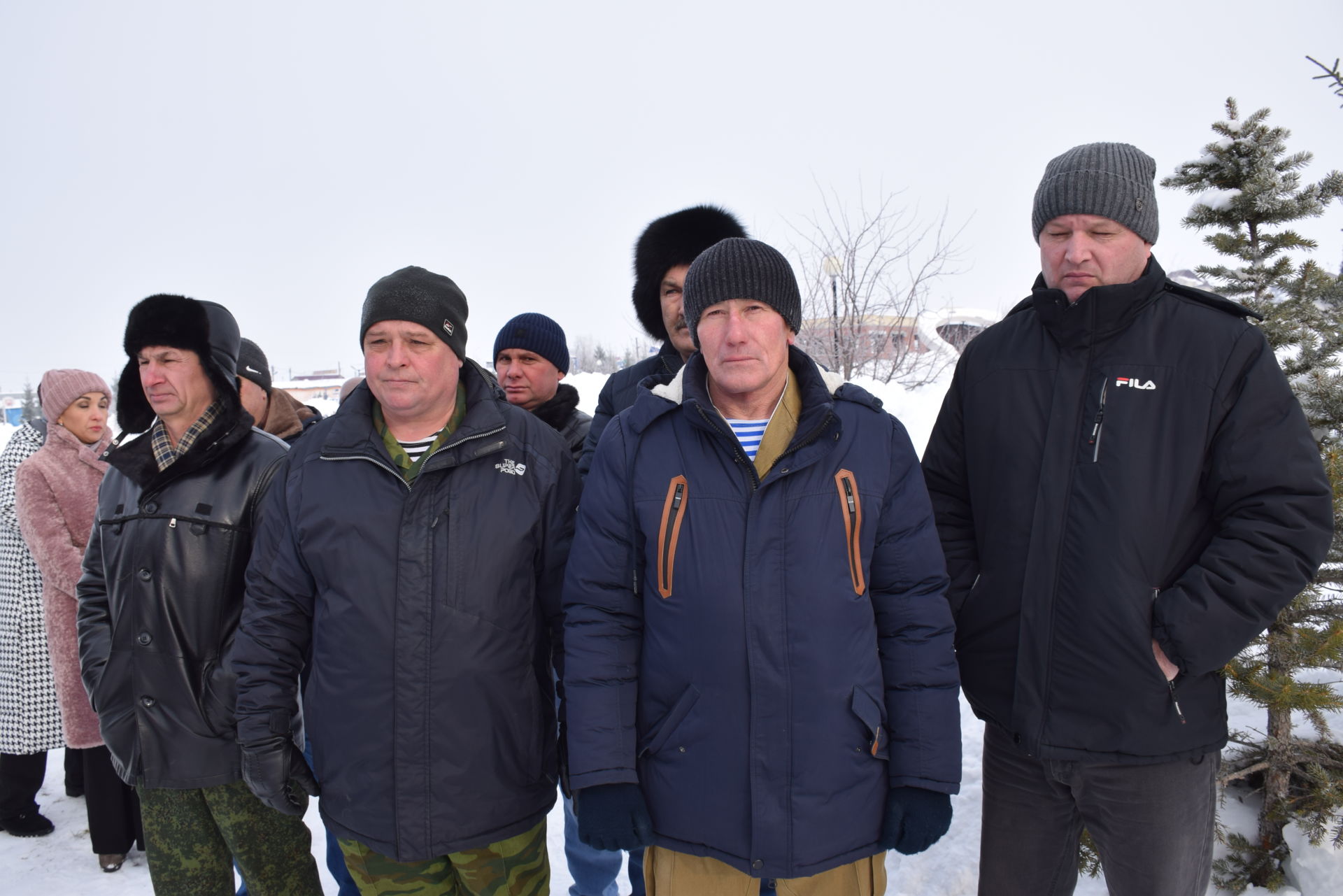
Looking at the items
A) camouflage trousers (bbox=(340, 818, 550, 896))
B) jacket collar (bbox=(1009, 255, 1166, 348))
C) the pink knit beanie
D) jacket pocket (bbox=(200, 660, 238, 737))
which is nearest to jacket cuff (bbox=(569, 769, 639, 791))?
camouflage trousers (bbox=(340, 818, 550, 896))

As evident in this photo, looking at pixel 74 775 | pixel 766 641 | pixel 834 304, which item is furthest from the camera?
pixel 834 304

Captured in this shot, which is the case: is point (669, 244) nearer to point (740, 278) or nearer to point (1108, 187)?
point (740, 278)

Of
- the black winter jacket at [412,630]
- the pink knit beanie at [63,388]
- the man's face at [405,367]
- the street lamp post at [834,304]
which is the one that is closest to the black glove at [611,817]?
the black winter jacket at [412,630]

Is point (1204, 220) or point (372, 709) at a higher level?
point (1204, 220)

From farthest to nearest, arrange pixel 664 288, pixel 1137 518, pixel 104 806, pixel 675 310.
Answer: pixel 104 806 < pixel 664 288 < pixel 675 310 < pixel 1137 518

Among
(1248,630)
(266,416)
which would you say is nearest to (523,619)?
(1248,630)

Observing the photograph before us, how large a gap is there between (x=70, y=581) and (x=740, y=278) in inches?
146

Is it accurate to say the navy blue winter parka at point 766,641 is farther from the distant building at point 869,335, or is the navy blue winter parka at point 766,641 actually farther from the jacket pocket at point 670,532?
the distant building at point 869,335

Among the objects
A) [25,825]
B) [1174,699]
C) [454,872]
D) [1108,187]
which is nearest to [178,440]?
[454,872]

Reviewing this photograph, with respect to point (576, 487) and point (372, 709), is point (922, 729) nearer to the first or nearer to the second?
point (576, 487)

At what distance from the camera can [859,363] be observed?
10.7 meters

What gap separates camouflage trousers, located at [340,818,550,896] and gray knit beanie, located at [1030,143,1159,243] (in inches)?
95.7

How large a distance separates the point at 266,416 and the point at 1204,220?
188 inches

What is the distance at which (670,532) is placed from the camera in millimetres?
1871
